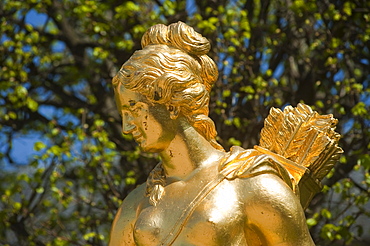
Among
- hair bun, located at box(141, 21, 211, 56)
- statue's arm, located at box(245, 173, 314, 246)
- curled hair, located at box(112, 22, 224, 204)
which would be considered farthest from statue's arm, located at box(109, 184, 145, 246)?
hair bun, located at box(141, 21, 211, 56)

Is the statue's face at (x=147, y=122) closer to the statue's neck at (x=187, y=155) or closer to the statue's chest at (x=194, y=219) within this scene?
the statue's neck at (x=187, y=155)

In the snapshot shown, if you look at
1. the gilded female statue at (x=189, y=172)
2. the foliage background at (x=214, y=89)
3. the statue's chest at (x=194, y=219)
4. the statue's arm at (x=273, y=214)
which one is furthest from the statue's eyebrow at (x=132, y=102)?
the foliage background at (x=214, y=89)

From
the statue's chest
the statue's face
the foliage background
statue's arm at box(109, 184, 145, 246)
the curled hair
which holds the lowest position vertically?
the foliage background

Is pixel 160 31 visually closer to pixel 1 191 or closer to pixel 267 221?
pixel 267 221

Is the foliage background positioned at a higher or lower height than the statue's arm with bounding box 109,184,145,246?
lower

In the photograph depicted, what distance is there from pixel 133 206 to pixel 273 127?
0.77 metres

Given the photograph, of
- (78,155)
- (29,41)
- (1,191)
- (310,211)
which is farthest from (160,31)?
(1,191)

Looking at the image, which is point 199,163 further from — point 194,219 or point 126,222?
point 126,222

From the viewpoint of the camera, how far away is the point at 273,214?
3.95 metres

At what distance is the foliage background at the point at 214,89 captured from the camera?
809 centimetres

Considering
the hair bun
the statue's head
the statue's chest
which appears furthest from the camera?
the hair bun

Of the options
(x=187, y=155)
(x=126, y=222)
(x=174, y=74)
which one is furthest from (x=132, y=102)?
(x=126, y=222)

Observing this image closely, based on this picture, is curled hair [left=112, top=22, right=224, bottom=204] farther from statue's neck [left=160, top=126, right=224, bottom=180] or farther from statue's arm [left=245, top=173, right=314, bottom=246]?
statue's arm [left=245, top=173, right=314, bottom=246]

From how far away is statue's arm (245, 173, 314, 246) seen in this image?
12.9ft
